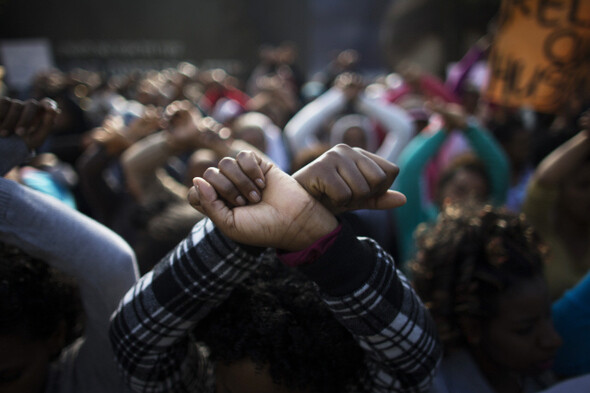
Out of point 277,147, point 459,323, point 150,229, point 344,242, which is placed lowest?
point 277,147

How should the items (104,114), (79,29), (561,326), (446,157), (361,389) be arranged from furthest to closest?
(79,29) < (104,114) < (446,157) < (561,326) < (361,389)

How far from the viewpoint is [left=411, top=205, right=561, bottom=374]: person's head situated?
1.15 m

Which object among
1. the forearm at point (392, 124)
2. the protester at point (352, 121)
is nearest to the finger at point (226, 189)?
the forearm at point (392, 124)

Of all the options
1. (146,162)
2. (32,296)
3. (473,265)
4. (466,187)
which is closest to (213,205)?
(32,296)

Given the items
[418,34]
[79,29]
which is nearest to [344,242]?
[418,34]

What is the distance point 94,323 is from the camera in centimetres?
109

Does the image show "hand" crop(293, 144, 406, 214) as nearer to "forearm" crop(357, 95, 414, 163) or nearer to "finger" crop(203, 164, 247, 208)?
"finger" crop(203, 164, 247, 208)

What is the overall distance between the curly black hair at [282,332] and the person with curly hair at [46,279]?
31 cm

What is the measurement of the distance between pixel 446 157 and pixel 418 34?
7.93 metres

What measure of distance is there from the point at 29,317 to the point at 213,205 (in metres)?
0.68

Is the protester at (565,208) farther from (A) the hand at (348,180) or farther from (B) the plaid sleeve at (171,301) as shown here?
(B) the plaid sleeve at (171,301)

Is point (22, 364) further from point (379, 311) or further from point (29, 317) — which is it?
point (379, 311)

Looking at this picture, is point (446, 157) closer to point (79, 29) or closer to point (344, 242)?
point (344, 242)

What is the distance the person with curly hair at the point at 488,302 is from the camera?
1.15 m
